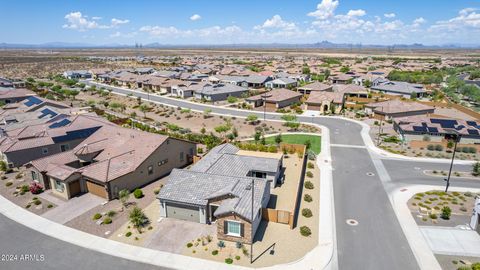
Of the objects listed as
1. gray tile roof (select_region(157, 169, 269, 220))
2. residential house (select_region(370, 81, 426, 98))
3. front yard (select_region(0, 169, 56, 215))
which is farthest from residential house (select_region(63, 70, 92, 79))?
gray tile roof (select_region(157, 169, 269, 220))

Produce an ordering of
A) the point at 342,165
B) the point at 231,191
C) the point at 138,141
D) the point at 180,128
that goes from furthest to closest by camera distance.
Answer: the point at 180,128, the point at 342,165, the point at 138,141, the point at 231,191

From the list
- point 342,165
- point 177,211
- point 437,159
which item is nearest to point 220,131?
point 342,165

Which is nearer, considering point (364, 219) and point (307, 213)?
point (364, 219)

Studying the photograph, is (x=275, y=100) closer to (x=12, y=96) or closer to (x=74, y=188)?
(x=74, y=188)

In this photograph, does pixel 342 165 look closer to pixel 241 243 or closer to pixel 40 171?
pixel 241 243

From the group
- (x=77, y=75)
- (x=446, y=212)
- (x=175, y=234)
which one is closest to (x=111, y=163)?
(x=175, y=234)

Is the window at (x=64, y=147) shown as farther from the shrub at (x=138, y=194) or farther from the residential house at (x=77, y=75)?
the residential house at (x=77, y=75)
